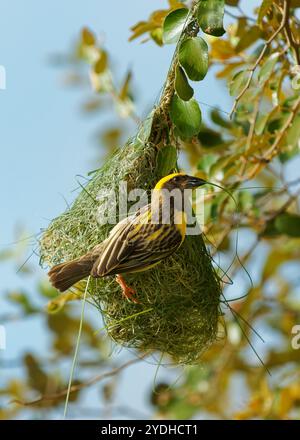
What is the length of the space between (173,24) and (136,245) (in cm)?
74

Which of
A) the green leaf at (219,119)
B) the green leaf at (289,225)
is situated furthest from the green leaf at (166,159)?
the green leaf at (289,225)

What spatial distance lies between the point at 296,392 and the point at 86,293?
189 centimetres

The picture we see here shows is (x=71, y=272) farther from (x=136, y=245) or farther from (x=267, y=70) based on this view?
(x=267, y=70)

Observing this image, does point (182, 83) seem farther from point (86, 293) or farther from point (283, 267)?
point (283, 267)

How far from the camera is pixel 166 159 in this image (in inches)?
127

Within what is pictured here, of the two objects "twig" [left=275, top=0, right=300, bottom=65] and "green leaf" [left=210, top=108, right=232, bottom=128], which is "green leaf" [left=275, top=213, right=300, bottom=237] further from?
"twig" [left=275, top=0, right=300, bottom=65]

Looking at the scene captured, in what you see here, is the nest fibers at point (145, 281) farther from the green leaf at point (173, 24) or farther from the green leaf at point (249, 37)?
the green leaf at point (249, 37)

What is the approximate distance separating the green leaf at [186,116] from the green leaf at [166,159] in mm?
213

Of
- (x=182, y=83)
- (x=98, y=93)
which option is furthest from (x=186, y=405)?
(x=182, y=83)

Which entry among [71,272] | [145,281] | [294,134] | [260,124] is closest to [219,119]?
[260,124]

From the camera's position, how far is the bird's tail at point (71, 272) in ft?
10.3

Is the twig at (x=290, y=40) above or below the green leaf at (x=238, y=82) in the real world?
above

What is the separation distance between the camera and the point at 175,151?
3.20 meters


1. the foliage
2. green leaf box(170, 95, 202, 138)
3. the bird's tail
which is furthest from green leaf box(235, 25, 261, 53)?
the bird's tail
